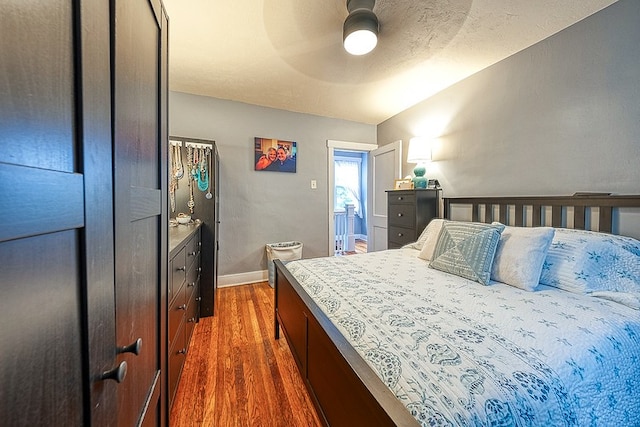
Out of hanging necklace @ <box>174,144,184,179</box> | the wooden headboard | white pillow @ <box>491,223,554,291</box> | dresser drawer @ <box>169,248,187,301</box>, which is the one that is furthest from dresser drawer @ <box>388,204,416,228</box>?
hanging necklace @ <box>174,144,184,179</box>

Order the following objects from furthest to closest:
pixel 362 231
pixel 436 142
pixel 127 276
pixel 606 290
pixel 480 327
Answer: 1. pixel 362 231
2. pixel 436 142
3. pixel 606 290
4. pixel 480 327
5. pixel 127 276

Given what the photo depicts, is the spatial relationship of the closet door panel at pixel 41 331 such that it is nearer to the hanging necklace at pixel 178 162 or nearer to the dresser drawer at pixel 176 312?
the dresser drawer at pixel 176 312

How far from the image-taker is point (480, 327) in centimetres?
99

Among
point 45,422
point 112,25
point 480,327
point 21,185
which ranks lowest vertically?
point 480,327

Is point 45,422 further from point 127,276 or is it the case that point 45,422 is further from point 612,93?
point 612,93

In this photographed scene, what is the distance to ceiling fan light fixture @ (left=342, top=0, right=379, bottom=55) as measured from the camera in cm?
155

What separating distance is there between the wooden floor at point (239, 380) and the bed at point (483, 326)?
18 centimetres

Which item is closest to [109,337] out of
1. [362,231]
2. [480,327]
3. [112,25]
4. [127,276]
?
[127,276]

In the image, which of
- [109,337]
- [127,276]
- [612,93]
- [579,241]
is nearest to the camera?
[109,337]

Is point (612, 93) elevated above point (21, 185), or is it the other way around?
point (612, 93)

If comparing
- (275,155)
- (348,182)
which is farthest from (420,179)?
(348,182)

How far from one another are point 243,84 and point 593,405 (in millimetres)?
3271

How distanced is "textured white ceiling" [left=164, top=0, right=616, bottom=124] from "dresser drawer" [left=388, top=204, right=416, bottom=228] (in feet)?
4.41

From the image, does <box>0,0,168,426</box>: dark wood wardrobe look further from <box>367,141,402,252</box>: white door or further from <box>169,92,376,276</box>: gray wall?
<box>367,141,402,252</box>: white door
